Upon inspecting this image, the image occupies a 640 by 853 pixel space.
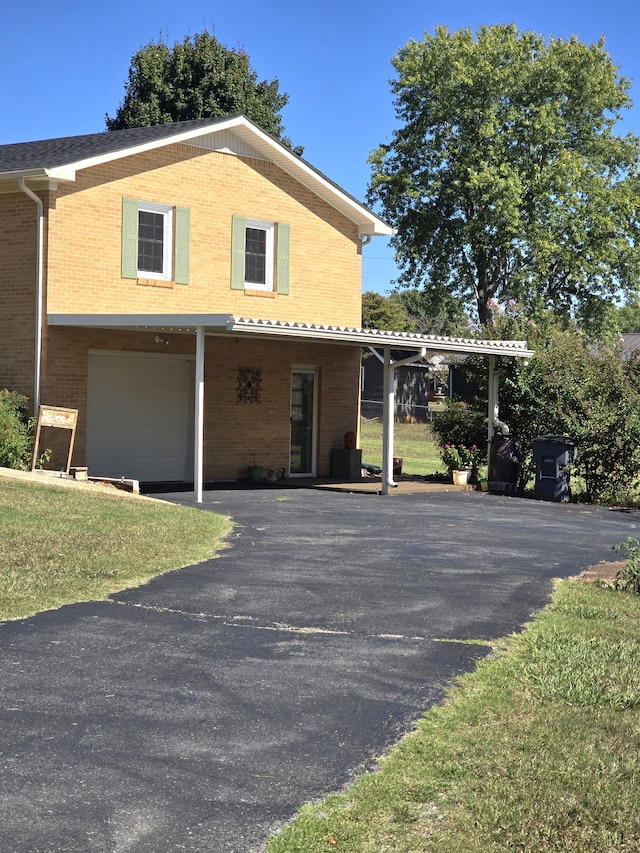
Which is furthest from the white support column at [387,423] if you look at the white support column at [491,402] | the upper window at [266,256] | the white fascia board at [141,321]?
the white fascia board at [141,321]

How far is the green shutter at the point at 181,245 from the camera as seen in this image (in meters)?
19.9

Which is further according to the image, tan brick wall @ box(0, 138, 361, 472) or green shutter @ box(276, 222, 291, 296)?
green shutter @ box(276, 222, 291, 296)

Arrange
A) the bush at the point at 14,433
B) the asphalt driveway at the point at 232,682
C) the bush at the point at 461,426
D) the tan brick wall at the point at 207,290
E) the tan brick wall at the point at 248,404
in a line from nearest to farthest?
the asphalt driveway at the point at 232,682, the bush at the point at 14,433, the tan brick wall at the point at 207,290, the tan brick wall at the point at 248,404, the bush at the point at 461,426

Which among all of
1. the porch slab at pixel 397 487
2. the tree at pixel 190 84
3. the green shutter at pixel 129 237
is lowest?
the porch slab at pixel 397 487

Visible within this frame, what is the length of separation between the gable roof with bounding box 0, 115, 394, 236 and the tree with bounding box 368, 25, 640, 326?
19.8 meters

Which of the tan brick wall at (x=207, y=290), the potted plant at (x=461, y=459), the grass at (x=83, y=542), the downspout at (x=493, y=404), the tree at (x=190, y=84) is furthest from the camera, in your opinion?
the tree at (x=190, y=84)

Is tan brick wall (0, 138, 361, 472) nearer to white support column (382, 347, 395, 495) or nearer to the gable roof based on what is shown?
the gable roof

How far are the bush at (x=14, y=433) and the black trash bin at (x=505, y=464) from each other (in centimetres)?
913

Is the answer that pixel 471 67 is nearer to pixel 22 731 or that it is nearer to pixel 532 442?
pixel 532 442

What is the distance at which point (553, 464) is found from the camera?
792 inches

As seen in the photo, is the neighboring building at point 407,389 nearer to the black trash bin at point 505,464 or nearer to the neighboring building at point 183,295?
the neighboring building at point 183,295

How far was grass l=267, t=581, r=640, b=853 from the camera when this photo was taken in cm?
440

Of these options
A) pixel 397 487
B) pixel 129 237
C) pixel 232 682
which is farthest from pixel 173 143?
pixel 232 682

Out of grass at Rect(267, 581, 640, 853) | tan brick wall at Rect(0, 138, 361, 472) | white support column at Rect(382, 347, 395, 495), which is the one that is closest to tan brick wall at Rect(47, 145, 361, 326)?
tan brick wall at Rect(0, 138, 361, 472)
